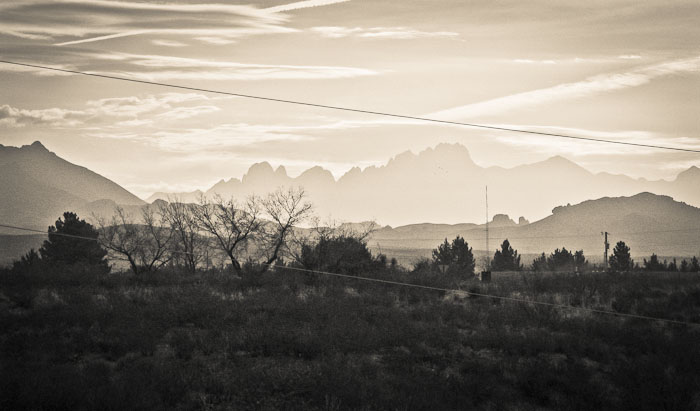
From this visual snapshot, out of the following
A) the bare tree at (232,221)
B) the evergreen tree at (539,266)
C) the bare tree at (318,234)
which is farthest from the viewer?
the evergreen tree at (539,266)

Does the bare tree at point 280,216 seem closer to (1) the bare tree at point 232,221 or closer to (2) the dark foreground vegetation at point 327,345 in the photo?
(1) the bare tree at point 232,221

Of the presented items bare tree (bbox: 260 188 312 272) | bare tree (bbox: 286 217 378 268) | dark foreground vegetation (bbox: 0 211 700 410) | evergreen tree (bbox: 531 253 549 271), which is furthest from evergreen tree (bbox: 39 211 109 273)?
evergreen tree (bbox: 531 253 549 271)

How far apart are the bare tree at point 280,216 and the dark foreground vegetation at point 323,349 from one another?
702 cm

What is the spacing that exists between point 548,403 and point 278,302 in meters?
11.5

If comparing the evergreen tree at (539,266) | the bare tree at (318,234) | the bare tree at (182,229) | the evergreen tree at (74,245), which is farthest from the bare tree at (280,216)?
the evergreen tree at (539,266)

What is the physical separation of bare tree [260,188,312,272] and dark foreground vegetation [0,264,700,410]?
7.02 metres

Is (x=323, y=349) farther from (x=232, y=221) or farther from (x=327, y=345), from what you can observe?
(x=232, y=221)

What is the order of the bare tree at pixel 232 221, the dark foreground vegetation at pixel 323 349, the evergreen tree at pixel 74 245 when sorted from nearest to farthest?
the dark foreground vegetation at pixel 323 349
the bare tree at pixel 232 221
the evergreen tree at pixel 74 245

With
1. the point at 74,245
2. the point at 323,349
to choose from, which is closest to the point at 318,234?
the point at 323,349

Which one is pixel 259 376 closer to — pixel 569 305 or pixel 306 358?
pixel 306 358

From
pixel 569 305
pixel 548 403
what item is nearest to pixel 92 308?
pixel 548 403

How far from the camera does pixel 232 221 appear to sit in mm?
33188

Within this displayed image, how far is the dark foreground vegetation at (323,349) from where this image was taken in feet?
37.4

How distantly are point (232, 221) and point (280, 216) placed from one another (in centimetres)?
319
